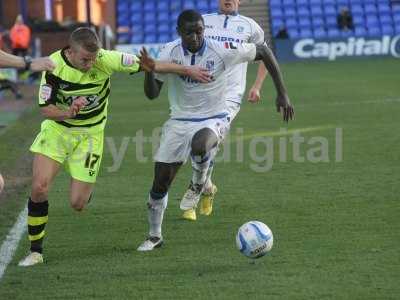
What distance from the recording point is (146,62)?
7926mm

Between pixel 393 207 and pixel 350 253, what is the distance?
2172 mm

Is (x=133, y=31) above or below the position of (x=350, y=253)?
below

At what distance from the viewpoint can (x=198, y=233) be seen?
8930 millimetres

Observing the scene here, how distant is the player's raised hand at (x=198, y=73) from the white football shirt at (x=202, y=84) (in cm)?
34

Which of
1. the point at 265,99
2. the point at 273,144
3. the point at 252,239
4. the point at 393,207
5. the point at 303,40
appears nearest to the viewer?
the point at 252,239

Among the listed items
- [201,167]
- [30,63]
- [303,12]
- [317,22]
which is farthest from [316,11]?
[30,63]

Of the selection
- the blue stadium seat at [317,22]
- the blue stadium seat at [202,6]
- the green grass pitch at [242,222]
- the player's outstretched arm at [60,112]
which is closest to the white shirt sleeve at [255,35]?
the green grass pitch at [242,222]

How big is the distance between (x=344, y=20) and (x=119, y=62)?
1284 inches

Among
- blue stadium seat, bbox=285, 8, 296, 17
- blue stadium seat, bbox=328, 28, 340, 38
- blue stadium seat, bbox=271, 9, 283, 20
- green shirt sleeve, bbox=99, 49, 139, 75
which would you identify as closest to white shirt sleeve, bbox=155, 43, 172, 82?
green shirt sleeve, bbox=99, 49, 139, 75

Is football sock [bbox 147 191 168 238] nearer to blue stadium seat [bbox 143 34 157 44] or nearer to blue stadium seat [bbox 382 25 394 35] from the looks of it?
blue stadium seat [bbox 143 34 157 44]

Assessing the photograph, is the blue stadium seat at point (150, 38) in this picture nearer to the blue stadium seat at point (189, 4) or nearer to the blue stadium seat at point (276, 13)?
the blue stadium seat at point (189, 4)

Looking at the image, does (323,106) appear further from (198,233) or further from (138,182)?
(198,233)

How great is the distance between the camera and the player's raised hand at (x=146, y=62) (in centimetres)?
787

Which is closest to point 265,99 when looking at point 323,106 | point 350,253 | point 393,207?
point 323,106
